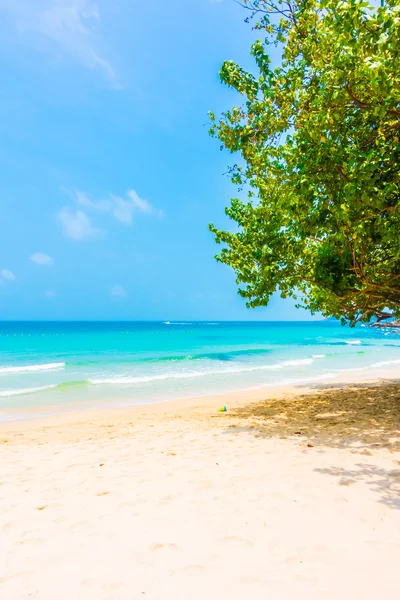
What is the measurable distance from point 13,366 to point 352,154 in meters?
28.1

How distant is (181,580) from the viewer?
282cm

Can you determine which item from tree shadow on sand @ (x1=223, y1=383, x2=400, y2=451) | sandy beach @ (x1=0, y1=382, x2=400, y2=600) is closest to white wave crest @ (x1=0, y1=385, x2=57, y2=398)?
sandy beach @ (x1=0, y1=382, x2=400, y2=600)

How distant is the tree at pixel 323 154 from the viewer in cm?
557

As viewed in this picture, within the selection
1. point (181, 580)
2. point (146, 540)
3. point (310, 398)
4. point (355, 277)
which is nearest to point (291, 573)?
point (181, 580)

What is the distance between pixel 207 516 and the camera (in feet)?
12.8

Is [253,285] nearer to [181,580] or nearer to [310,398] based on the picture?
[310,398]

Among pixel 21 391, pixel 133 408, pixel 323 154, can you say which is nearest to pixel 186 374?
pixel 133 408

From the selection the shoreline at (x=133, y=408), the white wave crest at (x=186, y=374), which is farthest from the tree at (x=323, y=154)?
the white wave crest at (x=186, y=374)

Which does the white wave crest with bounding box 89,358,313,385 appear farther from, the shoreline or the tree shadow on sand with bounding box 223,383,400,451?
the tree shadow on sand with bounding box 223,383,400,451

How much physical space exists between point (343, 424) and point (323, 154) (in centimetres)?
639

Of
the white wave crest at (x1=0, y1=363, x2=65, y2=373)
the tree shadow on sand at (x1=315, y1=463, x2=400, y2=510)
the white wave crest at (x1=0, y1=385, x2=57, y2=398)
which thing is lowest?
the tree shadow on sand at (x1=315, y1=463, x2=400, y2=510)

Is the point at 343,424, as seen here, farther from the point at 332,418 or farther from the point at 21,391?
the point at 21,391

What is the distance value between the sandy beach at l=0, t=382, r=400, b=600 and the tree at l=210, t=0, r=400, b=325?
14.5 feet

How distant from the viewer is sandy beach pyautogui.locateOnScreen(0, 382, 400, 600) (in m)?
2.80
